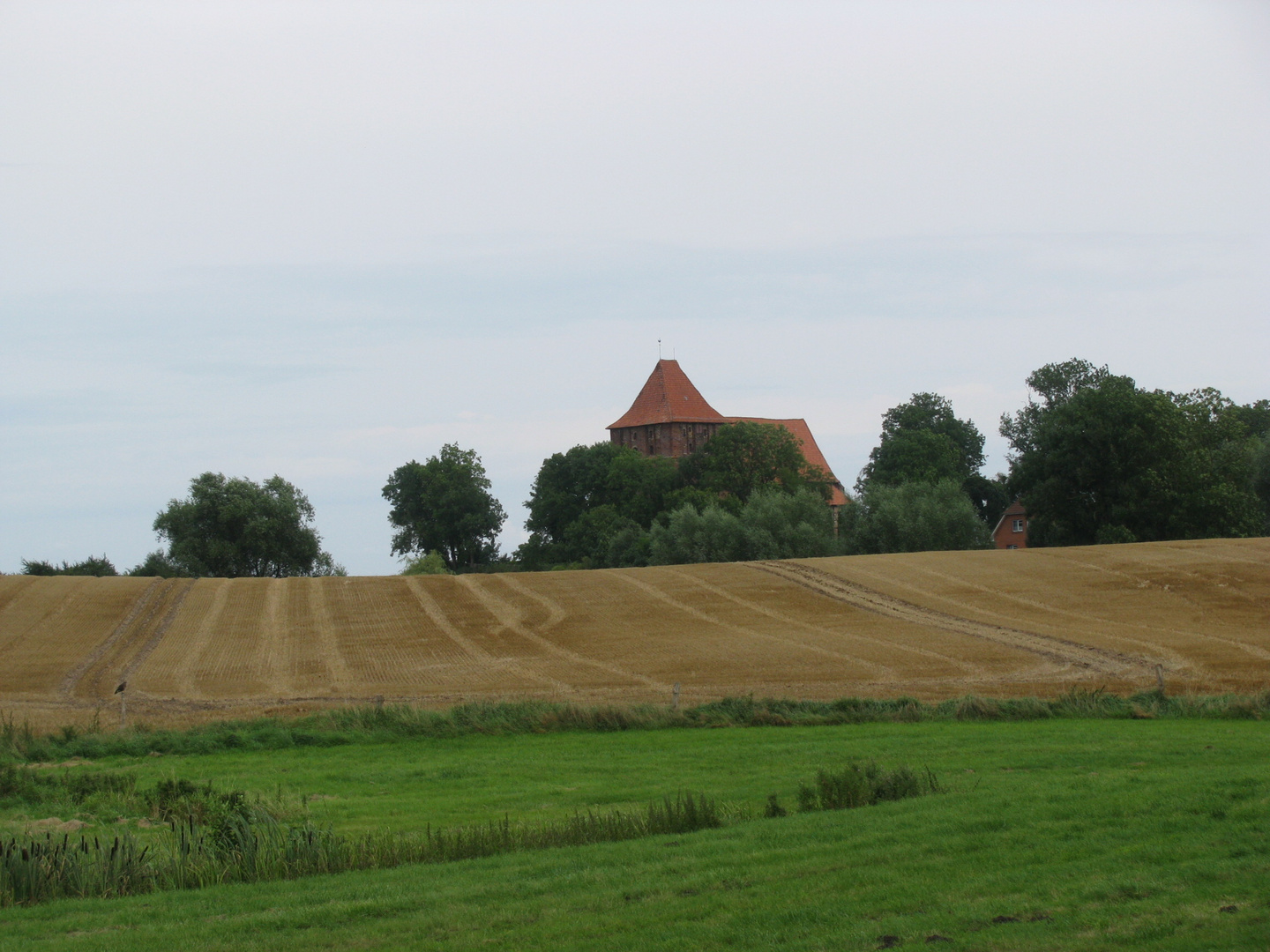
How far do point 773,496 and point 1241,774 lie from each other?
63374 mm

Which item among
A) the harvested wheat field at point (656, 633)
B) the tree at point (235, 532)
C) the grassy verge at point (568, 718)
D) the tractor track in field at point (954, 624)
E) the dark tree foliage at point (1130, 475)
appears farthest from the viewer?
the tree at point (235, 532)

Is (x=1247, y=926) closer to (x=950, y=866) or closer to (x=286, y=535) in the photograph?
(x=950, y=866)

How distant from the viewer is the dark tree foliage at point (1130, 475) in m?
59.2

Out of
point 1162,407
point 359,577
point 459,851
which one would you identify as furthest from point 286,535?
point 459,851

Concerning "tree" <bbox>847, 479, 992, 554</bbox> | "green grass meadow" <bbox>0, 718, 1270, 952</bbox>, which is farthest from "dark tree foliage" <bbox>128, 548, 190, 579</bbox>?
"green grass meadow" <bbox>0, 718, 1270, 952</bbox>

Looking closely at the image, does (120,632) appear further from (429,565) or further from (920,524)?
(429,565)

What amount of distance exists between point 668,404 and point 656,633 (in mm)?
96492

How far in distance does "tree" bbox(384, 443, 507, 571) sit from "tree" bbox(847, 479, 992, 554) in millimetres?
46082

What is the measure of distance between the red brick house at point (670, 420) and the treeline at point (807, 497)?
2087 cm

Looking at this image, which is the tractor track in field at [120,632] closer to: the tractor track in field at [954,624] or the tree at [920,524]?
the tractor track in field at [954,624]

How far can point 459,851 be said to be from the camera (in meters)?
11.1

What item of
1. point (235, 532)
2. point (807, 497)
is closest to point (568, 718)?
point (807, 497)

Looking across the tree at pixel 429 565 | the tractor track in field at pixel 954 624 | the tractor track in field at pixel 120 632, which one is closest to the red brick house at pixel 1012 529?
the tree at pixel 429 565

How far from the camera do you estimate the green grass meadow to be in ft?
24.3
